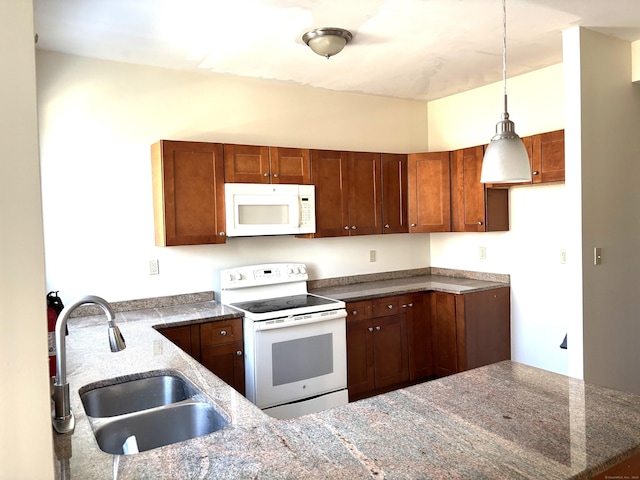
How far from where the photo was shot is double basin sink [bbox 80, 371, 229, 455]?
1546 mm

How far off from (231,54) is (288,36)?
19.7 inches

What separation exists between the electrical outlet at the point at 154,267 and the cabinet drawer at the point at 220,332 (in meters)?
0.65

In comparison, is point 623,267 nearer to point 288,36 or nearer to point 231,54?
point 288,36

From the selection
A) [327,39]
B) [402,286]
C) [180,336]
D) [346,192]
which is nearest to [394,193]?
[346,192]

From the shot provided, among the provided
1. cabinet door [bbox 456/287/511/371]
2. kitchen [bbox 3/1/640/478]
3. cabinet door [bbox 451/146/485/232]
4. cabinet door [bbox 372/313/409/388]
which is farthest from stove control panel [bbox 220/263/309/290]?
cabinet door [bbox 451/146/485/232]

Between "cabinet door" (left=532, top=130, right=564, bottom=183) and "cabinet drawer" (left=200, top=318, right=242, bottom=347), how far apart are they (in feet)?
7.72

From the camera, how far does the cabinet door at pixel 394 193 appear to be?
402 cm

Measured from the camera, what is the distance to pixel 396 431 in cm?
126

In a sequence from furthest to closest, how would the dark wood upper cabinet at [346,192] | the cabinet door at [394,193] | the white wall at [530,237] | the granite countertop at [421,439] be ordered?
the cabinet door at [394,193] < the dark wood upper cabinet at [346,192] < the white wall at [530,237] < the granite countertop at [421,439]

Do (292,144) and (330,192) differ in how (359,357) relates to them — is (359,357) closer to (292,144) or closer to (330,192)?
(330,192)

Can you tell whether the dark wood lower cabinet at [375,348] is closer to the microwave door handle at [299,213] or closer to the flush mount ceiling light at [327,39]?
the microwave door handle at [299,213]

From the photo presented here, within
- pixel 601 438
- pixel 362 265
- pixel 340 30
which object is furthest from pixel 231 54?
pixel 601 438

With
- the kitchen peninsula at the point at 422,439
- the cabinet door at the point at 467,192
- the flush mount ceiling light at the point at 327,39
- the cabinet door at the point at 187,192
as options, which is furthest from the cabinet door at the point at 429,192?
the kitchen peninsula at the point at 422,439

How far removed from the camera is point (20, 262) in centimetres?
75
